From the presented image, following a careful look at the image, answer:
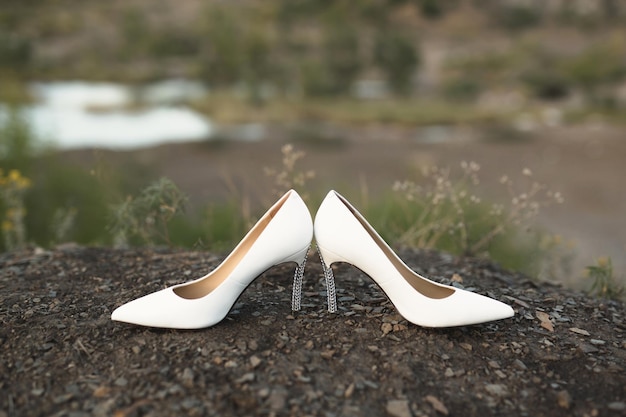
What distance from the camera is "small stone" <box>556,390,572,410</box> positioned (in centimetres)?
Result: 162

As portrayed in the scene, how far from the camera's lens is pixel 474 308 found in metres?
1.87

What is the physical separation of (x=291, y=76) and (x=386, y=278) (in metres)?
21.7

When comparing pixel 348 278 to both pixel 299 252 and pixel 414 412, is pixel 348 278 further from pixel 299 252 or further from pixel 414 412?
pixel 414 412

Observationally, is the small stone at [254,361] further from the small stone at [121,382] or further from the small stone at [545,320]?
the small stone at [545,320]

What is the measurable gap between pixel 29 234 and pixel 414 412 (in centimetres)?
389

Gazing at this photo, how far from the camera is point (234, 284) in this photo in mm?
1914

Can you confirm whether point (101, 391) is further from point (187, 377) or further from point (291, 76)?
point (291, 76)

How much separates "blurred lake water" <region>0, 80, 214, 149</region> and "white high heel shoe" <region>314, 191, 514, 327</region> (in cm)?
432

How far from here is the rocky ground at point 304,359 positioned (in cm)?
159

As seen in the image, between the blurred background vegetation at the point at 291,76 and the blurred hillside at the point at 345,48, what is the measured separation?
0.31 feet

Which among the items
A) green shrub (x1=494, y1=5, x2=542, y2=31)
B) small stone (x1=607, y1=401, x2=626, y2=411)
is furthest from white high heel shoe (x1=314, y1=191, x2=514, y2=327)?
green shrub (x1=494, y1=5, x2=542, y2=31)

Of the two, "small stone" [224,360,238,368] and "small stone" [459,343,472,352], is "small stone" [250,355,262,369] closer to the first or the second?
"small stone" [224,360,238,368]

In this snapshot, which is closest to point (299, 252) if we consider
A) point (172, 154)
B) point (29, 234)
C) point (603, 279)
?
point (603, 279)

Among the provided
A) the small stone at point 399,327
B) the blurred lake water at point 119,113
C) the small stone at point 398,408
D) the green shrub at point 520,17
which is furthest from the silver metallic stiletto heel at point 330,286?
the green shrub at point 520,17
